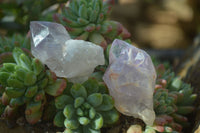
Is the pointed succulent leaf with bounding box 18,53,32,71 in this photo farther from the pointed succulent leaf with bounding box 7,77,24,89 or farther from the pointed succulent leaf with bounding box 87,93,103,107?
the pointed succulent leaf with bounding box 87,93,103,107

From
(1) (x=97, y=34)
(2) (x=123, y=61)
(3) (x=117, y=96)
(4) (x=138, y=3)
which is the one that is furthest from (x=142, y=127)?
(4) (x=138, y=3)

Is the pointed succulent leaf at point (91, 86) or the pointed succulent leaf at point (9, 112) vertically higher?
the pointed succulent leaf at point (91, 86)

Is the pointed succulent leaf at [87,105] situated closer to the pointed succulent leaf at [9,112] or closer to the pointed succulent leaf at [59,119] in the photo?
the pointed succulent leaf at [59,119]

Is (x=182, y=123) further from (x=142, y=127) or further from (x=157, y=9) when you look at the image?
(x=157, y=9)

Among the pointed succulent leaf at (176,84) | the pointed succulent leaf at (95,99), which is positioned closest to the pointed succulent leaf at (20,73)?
the pointed succulent leaf at (95,99)

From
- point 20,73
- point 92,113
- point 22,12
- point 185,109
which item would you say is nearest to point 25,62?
point 20,73

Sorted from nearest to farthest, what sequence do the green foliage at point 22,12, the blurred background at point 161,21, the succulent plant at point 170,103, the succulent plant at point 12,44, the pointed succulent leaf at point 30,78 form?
Answer: the pointed succulent leaf at point 30,78 → the succulent plant at point 170,103 → the succulent plant at point 12,44 → the green foliage at point 22,12 → the blurred background at point 161,21
